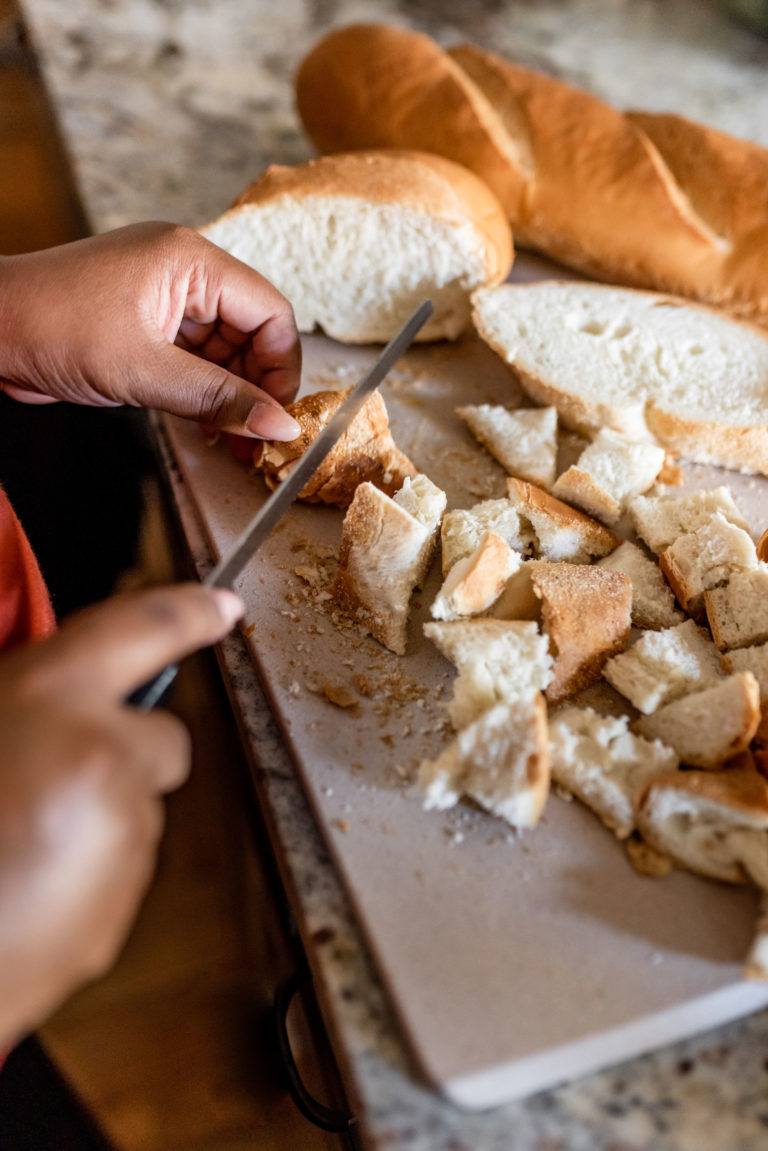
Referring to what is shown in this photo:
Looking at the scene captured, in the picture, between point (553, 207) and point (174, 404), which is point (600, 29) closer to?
point (553, 207)

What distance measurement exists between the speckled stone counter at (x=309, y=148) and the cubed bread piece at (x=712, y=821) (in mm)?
179

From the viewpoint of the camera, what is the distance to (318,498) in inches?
59.7

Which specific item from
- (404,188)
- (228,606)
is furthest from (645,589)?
(404,188)

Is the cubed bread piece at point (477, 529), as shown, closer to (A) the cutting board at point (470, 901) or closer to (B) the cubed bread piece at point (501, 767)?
(A) the cutting board at point (470, 901)

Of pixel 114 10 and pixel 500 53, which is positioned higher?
pixel 114 10

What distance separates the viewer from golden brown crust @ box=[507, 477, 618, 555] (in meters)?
A: 1.43

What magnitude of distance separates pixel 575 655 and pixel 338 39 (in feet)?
6.64

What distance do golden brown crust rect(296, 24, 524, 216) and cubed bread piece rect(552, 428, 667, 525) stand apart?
0.88 metres

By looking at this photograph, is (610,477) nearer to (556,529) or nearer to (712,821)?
(556,529)

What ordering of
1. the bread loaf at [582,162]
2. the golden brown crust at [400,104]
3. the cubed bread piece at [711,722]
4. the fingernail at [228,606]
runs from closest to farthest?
Result: the fingernail at [228,606], the cubed bread piece at [711,722], the bread loaf at [582,162], the golden brown crust at [400,104]

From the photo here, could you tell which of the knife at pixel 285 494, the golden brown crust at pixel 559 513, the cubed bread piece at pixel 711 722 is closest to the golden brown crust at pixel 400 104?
the knife at pixel 285 494

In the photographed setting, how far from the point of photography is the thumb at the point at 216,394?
4.59 feet

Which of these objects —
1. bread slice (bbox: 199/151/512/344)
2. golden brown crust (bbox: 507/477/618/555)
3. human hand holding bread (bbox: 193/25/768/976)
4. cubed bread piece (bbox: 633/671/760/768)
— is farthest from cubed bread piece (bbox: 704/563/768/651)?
bread slice (bbox: 199/151/512/344)

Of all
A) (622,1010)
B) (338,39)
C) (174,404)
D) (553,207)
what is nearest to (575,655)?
(622,1010)
